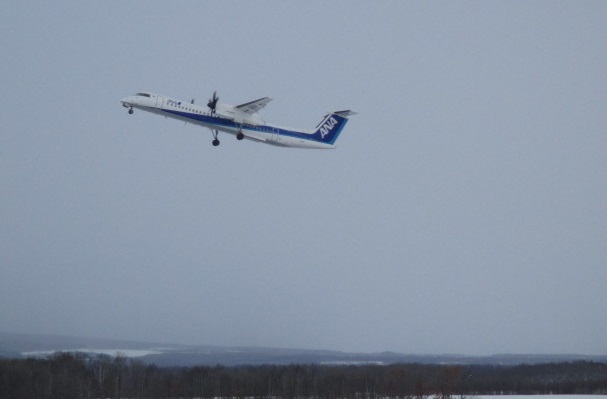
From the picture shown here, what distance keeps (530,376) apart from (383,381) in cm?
3528

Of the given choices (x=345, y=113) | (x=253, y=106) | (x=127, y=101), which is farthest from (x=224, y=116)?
(x=345, y=113)

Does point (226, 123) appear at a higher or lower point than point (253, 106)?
lower

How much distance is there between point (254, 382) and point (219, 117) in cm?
4547

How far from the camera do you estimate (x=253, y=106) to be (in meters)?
56.3

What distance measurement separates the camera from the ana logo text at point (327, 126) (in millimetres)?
63062

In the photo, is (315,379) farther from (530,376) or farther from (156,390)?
(530,376)

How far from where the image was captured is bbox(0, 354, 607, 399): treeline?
3034 inches

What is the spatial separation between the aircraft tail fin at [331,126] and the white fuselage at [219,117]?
3988 millimetres

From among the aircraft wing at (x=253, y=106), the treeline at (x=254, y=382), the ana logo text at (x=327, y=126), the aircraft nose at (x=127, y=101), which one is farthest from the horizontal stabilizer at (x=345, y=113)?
the treeline at (x=254, y=382)

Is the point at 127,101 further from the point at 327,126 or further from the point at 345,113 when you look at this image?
the point at 345,113

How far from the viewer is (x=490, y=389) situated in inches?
4353

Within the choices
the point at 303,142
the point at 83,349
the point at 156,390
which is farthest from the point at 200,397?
the point at 303,142

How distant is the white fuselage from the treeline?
33.8 meters

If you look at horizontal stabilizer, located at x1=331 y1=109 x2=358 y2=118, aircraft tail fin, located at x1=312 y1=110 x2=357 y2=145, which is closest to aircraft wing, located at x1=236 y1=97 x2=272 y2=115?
aircraft tail fin, located at x1=312 y1=110 x2=357 y2=145
